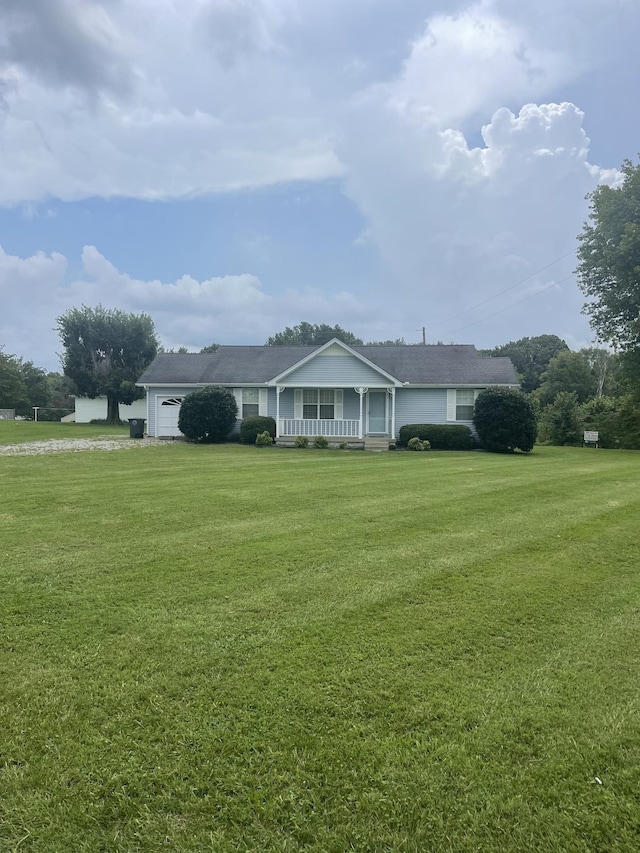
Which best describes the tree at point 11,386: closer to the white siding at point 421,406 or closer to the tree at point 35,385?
the tree at point 35,385

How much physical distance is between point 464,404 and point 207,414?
1164cm

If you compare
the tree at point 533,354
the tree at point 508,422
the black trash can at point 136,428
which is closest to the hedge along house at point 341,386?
the black trash can at point 136,428

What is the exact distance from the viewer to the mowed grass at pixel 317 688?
80.0 inches

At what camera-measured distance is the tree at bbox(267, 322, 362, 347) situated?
6769 centimetres

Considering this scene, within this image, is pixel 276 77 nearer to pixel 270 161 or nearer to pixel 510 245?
pixel 270 161

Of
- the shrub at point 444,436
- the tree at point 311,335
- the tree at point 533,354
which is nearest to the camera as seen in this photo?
the shrub at point 444,436

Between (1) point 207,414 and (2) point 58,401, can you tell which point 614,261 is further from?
(2) point 58,401

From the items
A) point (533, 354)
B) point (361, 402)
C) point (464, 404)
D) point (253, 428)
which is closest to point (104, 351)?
point (253, 428)

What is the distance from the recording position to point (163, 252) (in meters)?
24.0

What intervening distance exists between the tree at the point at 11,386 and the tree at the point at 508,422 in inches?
1754

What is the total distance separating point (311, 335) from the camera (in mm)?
69812

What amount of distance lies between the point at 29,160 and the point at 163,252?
6788 mm

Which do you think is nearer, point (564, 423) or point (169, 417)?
point (169, 417)

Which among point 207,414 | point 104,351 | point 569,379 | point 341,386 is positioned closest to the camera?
point 207,414
